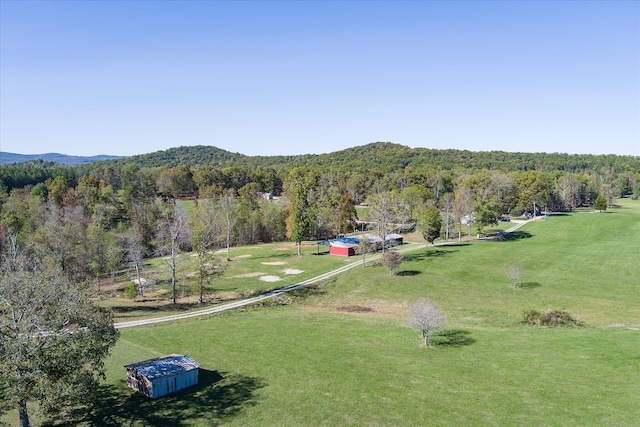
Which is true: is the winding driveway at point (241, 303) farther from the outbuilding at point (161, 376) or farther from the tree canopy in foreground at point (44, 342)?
the tree canopy in foreground at point (44, 342)

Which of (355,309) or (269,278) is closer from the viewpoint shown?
(355,309)

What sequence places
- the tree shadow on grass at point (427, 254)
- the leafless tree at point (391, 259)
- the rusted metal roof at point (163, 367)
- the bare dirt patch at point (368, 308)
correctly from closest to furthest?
the rusted metal roof at point (163, 367)
the bare dirt patch at point (368, 308)
the leafless tree at point (391, 259)
the tree shadow on grass at point (427, 254)

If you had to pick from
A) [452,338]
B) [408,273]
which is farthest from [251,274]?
[452,338]

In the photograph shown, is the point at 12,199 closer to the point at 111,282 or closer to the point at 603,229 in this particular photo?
the point at 111,282

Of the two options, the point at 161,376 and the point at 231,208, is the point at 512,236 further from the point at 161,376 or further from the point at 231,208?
the point at 161,376

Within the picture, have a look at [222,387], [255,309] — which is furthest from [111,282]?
[222,387]

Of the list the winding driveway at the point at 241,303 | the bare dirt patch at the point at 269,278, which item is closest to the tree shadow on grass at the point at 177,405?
the winding driveway at the point at 241,303
